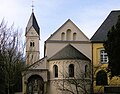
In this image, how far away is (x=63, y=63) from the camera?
52.2m

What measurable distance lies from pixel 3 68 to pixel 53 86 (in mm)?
22059

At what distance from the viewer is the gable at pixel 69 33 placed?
5569 cm

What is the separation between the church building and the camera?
51.3 meters

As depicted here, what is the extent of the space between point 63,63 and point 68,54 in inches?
60.7

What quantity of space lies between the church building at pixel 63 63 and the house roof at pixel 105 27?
1479 millimetres

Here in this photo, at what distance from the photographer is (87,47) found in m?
55.5

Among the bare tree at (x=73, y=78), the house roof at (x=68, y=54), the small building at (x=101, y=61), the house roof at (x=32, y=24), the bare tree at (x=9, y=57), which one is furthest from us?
the house roof at (x=32, y=24)

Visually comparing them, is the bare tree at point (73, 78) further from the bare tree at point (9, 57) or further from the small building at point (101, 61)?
the bare tree at point (9, 57)

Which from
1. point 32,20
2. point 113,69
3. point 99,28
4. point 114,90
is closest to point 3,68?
point 113,69

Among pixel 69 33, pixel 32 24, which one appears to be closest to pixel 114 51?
pixel 69 33

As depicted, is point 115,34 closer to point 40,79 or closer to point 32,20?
point 40,79

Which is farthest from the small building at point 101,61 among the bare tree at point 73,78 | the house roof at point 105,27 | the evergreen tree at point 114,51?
the evergreen tree at point 114,51

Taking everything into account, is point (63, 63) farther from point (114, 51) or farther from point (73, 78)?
point (114, 51)

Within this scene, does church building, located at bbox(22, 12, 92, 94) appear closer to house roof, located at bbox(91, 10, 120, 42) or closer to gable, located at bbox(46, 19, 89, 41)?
gable, located at bbox(46, 19, 89, 41)
